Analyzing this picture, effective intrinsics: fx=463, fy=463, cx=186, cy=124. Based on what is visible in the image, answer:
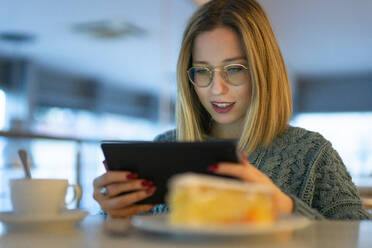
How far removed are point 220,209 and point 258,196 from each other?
0.06 metres

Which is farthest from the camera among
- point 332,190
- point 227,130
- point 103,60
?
point 103,60

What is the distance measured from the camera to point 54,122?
244 inches

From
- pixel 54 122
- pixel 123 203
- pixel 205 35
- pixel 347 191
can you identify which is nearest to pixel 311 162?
pixel 347 191

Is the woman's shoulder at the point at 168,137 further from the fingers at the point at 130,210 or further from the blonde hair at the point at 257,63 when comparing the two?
the fingers at the point at 130,210

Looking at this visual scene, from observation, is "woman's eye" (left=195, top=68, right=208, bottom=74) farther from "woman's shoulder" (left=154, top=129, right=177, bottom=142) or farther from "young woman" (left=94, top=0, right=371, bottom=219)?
"woman's shoulder" (left=154, top=129, right=177, bottom=142)

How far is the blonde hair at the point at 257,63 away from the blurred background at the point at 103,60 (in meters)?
2.28

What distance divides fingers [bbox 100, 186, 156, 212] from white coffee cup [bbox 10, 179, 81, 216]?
0.55 feet

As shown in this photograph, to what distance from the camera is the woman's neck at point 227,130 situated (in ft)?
5.65

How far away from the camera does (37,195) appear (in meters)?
0.84

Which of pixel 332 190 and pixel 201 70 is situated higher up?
pixel 201 70

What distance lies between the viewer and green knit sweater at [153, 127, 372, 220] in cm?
133

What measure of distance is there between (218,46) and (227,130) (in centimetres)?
36

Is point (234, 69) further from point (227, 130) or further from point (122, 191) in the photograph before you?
point (122, 191)

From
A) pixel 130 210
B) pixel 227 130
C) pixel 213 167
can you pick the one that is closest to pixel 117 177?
pixel 130 210
